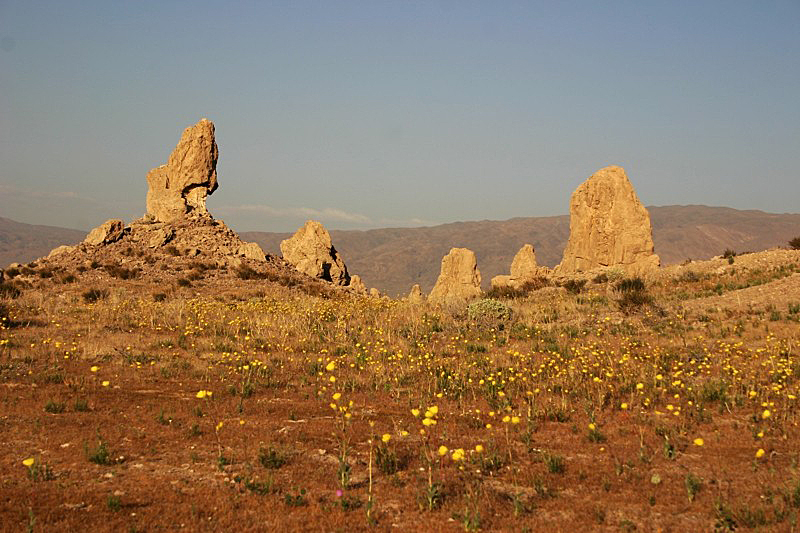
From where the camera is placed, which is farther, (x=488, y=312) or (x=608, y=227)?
(x=608, y=227)

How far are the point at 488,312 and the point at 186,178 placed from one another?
27.0 metres

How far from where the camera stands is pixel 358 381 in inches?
414

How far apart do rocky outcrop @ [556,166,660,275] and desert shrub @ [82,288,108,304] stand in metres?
29.2

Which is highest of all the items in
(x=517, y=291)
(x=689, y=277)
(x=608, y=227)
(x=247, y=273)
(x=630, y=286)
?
(x=608, y=227)

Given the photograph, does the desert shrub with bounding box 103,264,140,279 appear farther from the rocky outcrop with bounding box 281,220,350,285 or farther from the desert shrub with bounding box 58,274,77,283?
the rocky outcrop with bounding box 281,220,350,285

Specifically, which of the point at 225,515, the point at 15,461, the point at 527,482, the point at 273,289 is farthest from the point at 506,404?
the point at 273,289

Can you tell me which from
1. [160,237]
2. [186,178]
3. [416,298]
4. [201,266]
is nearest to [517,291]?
[416,298]

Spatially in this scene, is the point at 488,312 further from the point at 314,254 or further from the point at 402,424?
the point at 314,254

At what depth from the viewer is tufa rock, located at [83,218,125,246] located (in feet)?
112

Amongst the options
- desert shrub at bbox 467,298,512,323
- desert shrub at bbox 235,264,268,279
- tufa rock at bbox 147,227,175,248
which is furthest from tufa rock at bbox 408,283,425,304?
tufa rock at bbox 147,227,175,248

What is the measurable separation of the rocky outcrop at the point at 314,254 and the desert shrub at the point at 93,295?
14.0 meters

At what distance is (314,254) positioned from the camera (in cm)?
3716

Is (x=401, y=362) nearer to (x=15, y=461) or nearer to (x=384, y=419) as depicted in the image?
(x=384, y=419)

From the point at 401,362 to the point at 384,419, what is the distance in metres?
3.87
